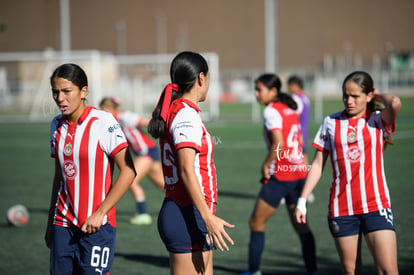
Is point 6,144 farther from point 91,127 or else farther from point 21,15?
point 21,15

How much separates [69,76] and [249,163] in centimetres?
1180

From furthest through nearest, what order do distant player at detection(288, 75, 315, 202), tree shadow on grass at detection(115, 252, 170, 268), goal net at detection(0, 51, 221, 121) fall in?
goal net at detection(0, 51, 221, 121)
distant player at detection(288, 75, 315, 202)
tree shadow on grass at detection(115, 252, 170, 268)

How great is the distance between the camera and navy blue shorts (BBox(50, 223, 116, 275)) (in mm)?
3783

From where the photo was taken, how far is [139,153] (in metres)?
9.25

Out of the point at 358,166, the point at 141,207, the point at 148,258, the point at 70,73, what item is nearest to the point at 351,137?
the point at 358,166

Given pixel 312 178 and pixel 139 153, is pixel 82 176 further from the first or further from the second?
pixel 139 153

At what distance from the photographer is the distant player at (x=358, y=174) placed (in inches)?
173

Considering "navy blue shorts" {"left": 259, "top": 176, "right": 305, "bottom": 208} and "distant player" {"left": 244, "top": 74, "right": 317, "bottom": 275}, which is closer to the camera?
"distant player" {"left": 244, "top": 74, "right": 317, "bottom": 275}

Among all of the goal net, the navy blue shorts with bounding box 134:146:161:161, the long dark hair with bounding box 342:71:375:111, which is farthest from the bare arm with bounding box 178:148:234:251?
the goal net

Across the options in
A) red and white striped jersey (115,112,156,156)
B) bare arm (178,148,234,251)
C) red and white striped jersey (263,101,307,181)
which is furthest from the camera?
red and white striped jersey (115,112,156,156)

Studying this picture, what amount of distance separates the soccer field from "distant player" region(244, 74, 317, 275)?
0.45m

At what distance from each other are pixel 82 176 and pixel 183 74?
0.96 meters

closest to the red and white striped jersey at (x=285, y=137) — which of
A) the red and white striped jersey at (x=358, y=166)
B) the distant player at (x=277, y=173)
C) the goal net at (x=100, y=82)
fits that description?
the distant player at (x=277, y=173)

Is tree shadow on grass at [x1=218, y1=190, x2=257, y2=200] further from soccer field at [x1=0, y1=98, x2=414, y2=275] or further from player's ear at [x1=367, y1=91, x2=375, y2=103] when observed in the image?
player's ear at [x1=367, y1=91, x2=375, y2=103]
